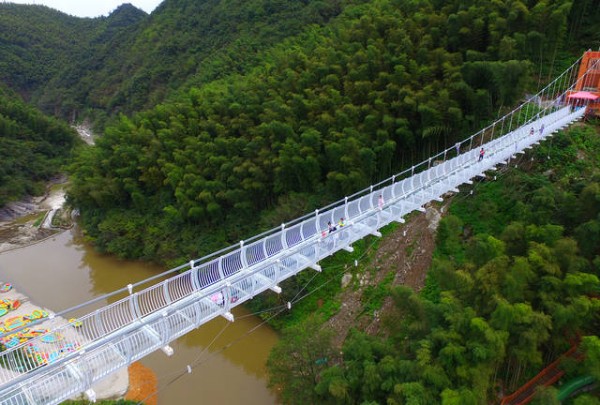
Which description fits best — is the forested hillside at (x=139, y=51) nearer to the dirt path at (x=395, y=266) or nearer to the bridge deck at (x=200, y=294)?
the dirt path at (x=395, y=266)

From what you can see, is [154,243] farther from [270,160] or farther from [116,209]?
[270,160]

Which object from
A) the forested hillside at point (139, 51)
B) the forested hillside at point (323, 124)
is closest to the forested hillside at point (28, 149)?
the forested hillside at point (139, 51)

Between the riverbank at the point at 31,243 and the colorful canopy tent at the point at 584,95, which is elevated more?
the colorful canopy tent at the point at 584,95

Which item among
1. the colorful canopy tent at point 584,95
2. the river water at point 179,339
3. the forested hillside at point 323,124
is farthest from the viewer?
the forested hillside at point 323,124

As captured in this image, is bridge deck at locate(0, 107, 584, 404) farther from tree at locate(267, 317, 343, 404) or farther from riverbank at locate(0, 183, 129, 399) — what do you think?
tree at locate(267, 317, 343, 404)

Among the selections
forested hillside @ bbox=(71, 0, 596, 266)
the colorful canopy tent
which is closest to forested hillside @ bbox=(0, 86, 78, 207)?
forested hillside @ bbox=(71, 0, 596, 266)

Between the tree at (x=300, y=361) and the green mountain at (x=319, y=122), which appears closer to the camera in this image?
the tree at (x=300, y=361)
